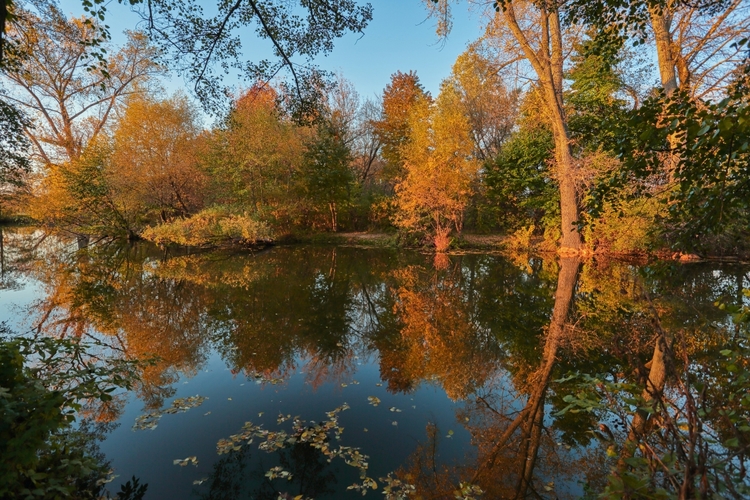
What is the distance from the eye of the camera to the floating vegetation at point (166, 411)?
4.12 metres

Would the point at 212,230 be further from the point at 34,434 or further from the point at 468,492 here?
the point at 468,492

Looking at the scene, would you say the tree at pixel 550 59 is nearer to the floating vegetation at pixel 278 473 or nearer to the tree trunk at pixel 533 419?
the tree trunk at pixel 533 419

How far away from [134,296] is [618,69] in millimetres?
21152

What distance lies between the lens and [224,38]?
16.9 ft

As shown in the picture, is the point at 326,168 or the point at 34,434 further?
the point at 326,168

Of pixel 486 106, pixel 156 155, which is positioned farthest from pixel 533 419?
pixel 486 106

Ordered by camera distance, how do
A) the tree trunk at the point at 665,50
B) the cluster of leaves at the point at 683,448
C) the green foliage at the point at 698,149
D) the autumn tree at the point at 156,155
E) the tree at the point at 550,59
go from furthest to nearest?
the autumn tree at the point at 156,155 → the tree at the point at 550,59 → the tree trunk at the point at 665,50 → the green foliage at the point at 698,149 → the cluster of leaves at the point at 683,448

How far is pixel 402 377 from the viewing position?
5418 mm

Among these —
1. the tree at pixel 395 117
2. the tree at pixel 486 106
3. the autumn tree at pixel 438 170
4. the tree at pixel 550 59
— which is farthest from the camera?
the tree at pixel 395 117

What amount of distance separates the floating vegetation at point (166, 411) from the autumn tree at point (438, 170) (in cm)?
1392

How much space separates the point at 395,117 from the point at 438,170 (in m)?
11.5

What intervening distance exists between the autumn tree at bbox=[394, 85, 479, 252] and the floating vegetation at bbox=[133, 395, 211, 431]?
548 inches

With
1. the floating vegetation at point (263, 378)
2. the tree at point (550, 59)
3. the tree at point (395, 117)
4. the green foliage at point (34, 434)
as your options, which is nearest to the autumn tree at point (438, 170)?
the tree at point (550, 59)

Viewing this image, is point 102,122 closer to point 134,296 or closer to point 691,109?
point 134,296
